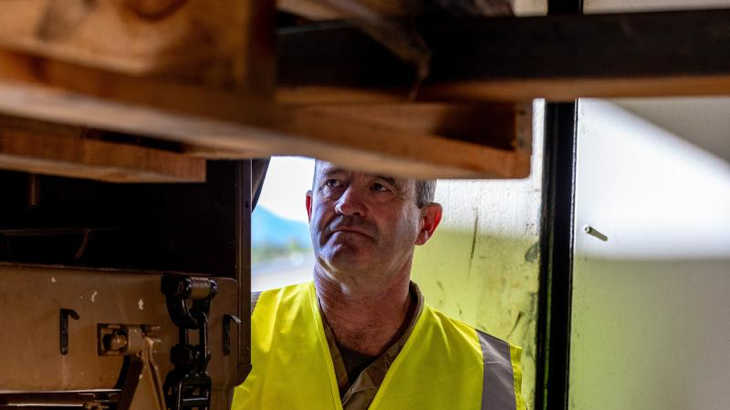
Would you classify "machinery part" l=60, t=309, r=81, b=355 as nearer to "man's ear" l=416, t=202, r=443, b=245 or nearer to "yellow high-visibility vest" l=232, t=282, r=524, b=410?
"yellow high-visibility vest" l=232, t=282, r=524, b=410

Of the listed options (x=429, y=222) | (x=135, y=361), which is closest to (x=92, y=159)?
(x=135, y=361)

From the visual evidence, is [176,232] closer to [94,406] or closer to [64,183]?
[64,183]

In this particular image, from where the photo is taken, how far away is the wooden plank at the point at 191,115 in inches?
28.2

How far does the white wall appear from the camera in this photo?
2.92 meters

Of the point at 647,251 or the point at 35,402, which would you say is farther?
the point at 647,251

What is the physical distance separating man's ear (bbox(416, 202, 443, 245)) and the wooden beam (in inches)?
84.2

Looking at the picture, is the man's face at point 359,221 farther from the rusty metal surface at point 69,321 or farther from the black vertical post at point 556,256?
the rusty metal surface at point 69,321

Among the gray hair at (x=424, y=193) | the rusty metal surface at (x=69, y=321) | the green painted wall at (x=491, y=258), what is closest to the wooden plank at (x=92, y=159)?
the rusty metal surface at (x=69, y=321)

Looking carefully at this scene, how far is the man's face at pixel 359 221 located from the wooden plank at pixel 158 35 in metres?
2.09

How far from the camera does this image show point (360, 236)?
9.72 ft

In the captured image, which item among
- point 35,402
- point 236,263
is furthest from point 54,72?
point 236,263

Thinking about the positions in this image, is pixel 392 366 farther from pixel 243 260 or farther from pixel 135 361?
pixel 135 361

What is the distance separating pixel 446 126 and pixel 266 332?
5.81ft

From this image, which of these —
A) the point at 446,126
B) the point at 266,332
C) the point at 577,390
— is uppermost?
the point at 446,126
